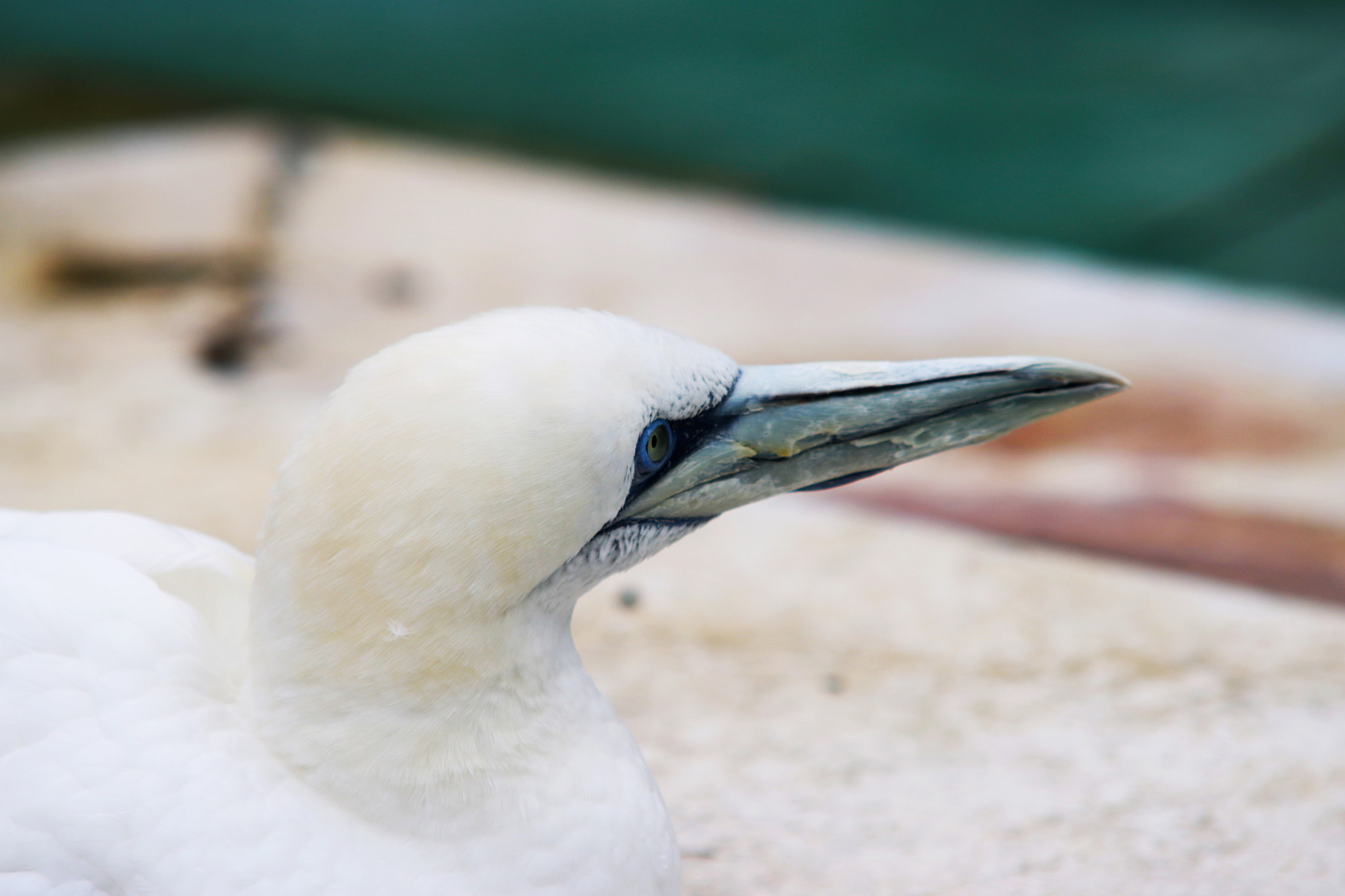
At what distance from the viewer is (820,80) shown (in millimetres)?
6559

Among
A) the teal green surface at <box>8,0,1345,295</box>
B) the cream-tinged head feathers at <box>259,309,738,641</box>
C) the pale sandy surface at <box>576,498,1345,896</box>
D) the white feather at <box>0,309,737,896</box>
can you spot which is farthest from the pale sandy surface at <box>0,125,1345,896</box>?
the teal green surface at <box>8,0,1345,295</box>

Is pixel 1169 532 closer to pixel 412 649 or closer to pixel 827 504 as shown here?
pixel 827 504

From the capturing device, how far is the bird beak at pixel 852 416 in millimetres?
1478

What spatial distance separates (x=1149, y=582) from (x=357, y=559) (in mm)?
1960

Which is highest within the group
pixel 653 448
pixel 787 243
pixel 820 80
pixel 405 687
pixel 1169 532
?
pixel 820 80

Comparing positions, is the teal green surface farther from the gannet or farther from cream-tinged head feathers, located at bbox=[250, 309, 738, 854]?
cream-tinged head feathers, located at bbox=[250, 309, 738, 854]

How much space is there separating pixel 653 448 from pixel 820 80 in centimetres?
561

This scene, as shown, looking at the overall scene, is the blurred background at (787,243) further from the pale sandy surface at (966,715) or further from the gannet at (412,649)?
the gannet at (412,649)

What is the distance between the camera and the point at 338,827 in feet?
4.29

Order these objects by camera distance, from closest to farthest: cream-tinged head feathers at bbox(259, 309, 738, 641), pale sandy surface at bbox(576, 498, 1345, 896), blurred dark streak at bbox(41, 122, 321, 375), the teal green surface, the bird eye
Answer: cream-tinged head feathers at bbox(259, 309, 738, 641) < the bird eye < pale sandy surface at bbox(576, 498, 1345, 896) < blurred dark streak at bbox(41, 122, 321, 375) < the teal green surface

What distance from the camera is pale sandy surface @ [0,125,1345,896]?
1.88 meters

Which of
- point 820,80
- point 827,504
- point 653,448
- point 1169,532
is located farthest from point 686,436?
point 820,80

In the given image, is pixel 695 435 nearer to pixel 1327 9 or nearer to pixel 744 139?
pixel 744 139

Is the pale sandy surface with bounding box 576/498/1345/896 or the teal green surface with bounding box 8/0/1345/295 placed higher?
the teal green surface with bounding box 8/0/1345/295
